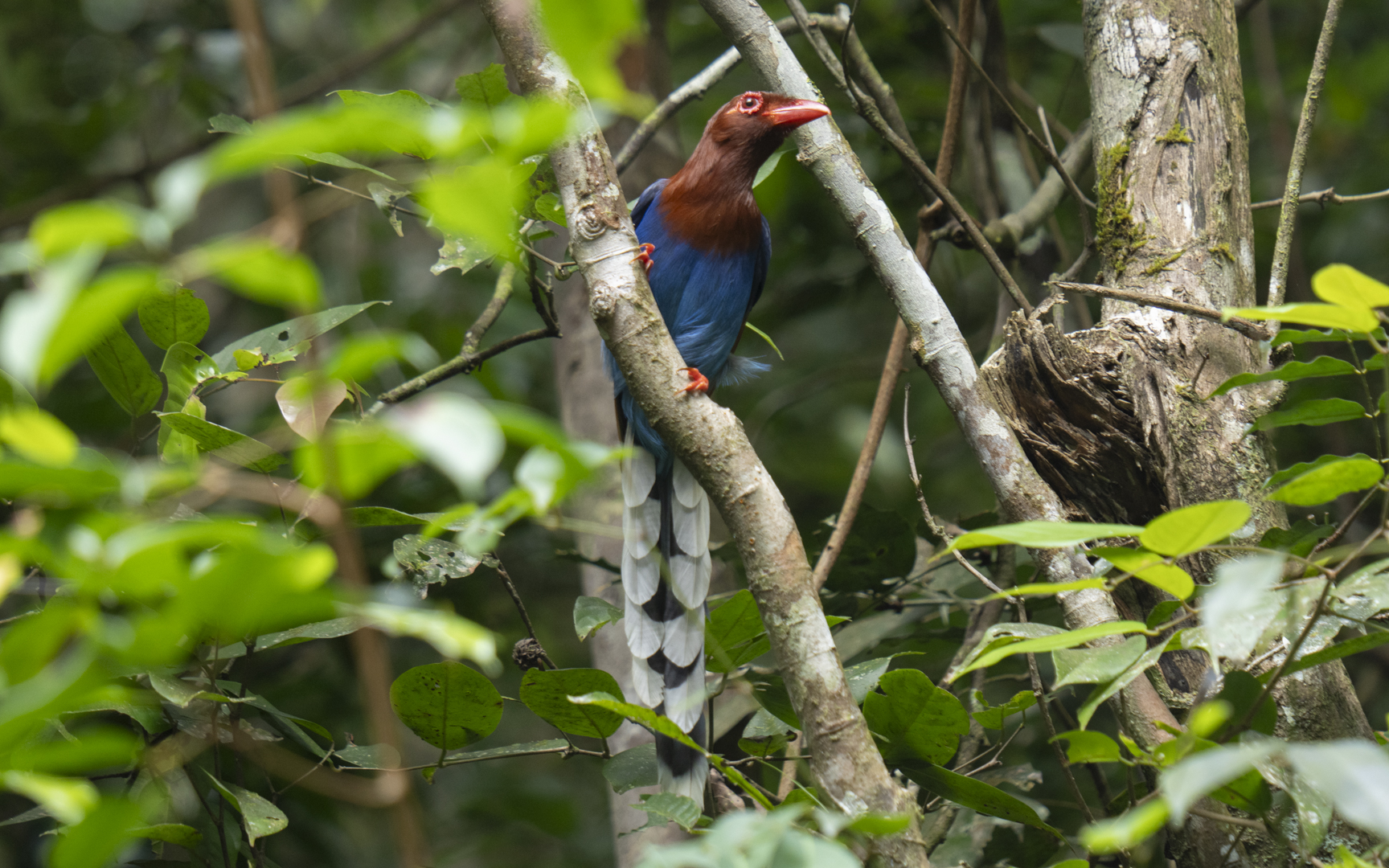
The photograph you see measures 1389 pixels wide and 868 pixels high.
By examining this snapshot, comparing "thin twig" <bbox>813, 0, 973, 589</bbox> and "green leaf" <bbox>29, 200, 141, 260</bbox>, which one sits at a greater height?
"green leaf" <bbox>29, 200, 141, 260</bbox>

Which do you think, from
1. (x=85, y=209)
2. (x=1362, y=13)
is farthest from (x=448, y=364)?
(x=1362, y=13)

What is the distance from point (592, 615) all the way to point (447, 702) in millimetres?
375

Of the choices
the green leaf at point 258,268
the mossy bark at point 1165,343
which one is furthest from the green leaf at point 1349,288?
the green leaf at point 258,268

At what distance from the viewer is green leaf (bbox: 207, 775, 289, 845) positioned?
6.12ft

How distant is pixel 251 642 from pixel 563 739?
0.68 meters

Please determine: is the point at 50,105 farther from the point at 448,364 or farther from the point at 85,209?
the point at 85,209

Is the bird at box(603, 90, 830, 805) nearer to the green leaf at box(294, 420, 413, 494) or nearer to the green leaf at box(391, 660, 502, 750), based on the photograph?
the green leaf at box(391, 660, 502, 750)

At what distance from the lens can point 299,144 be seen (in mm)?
766

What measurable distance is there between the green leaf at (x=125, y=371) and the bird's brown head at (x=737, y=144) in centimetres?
203

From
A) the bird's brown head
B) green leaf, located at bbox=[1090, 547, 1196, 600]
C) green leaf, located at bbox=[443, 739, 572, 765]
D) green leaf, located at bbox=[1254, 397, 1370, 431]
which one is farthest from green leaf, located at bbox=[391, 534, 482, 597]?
the bird's brown head

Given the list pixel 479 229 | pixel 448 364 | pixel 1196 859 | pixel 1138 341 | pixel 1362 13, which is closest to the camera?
pixel 479 229

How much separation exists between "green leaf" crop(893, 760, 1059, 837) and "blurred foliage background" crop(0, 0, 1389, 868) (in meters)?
1.47

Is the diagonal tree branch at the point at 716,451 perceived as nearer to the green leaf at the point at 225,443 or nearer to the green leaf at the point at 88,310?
the green leaf at the point at 225,443

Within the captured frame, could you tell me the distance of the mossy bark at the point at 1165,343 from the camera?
2088 millimetres
